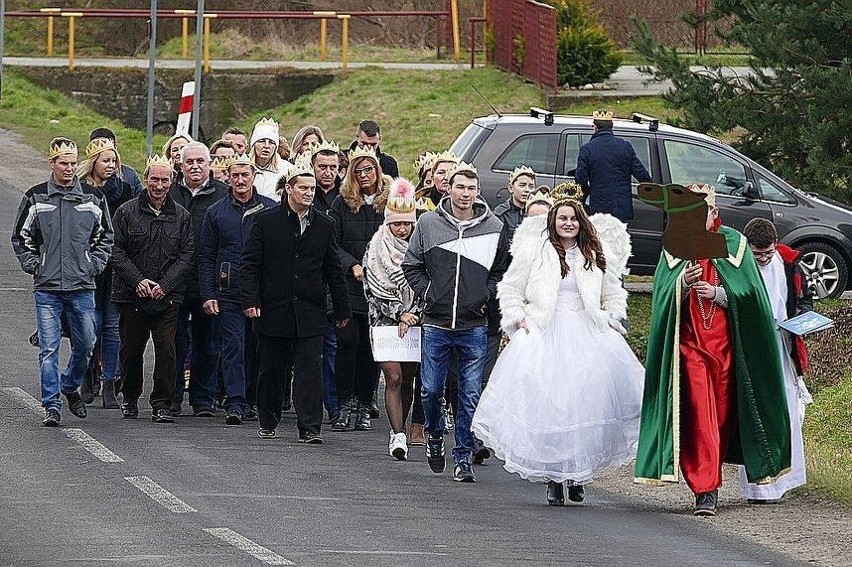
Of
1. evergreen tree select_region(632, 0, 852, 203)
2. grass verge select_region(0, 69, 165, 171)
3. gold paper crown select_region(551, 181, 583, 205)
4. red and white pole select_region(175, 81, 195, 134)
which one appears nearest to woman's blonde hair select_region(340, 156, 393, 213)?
Answer: gold paper crown select_region(551, 181, 583, 205)

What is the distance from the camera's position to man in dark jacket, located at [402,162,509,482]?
11766 millimetres

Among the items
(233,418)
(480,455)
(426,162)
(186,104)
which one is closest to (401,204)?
(426,162)

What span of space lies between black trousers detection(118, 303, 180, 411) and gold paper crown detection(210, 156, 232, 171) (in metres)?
1.48

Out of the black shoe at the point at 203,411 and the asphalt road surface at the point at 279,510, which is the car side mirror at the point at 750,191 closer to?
the asphalt road surface at the point at 279,510

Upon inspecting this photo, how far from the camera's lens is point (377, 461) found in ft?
40.3

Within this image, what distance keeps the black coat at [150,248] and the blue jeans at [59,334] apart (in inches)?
13.2

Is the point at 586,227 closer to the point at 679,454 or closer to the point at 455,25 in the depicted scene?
the point at 679,454

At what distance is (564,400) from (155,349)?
414 cm

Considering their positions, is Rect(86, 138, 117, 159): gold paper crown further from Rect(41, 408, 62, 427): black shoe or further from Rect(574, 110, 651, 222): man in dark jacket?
Rect(574, 110, 651, 222): man in dark jacket

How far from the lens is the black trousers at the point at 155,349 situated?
44.8 ft

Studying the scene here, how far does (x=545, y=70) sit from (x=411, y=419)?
20857 mm

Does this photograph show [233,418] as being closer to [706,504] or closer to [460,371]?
Result: [460,371]

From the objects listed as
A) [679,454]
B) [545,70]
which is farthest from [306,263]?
[545,70]

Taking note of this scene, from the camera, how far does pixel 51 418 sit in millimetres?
13055
